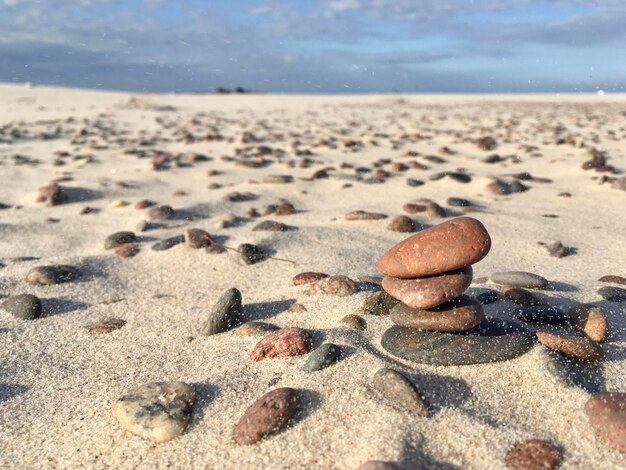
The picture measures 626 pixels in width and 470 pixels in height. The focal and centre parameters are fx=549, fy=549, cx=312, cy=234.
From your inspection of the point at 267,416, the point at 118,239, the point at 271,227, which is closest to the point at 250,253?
the point at 271,227

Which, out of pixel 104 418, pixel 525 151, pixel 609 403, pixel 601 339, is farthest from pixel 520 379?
pixel 525 151

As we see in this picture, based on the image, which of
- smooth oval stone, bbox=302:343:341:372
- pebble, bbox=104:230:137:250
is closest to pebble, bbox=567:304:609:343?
smooth oval stone, bbox=302:343:341:372

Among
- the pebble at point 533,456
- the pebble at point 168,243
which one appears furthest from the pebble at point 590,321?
the pebble at point 168,243

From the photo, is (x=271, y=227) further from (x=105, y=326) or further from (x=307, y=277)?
(x=105, y=326)

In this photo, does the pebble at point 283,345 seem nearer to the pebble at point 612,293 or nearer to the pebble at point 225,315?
the pebble at point 225,315

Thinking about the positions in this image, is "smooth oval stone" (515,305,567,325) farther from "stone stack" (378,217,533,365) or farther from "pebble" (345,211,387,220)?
"pebble" (345,211,387,220)

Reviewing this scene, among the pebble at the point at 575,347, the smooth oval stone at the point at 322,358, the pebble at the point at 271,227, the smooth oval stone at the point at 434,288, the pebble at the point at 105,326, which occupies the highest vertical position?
the smooth oval stone at the point at 434,288

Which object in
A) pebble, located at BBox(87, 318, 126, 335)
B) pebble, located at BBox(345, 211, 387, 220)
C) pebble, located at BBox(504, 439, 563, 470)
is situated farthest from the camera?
pebble, located at BBox(345, 211, 387, 220)
